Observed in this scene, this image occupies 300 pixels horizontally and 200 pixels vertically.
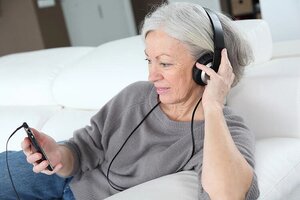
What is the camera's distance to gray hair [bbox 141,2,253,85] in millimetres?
1054

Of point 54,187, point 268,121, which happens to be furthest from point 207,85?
point 54,187

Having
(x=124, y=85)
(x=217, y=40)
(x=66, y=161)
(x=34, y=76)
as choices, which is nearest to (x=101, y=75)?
(x=124, y=85)

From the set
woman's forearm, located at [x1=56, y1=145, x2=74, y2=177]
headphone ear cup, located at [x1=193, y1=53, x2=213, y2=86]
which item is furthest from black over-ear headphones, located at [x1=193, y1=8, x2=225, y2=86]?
woman's forearm, located at [x1=56, y1=145, x2=74, y2=177]

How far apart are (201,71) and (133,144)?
1.02 feet

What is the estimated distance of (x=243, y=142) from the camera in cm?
102

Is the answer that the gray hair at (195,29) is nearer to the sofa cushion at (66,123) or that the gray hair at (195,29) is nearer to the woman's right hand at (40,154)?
the woman's right hand at (40,154)

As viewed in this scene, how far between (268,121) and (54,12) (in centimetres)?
282

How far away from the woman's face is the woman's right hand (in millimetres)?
340

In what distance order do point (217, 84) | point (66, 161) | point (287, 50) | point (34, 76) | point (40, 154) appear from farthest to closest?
point (34, 76) < point (287, 50) < point (66, 161) < point (40, 154) < point (217, 84)

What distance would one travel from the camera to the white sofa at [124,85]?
104 cm

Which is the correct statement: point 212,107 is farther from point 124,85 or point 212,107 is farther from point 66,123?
point 66,123

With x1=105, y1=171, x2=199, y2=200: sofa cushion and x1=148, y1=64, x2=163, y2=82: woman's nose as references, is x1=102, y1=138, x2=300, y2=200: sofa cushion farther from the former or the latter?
x1=148, y1=64, x2=163, y2=82: woman's nose

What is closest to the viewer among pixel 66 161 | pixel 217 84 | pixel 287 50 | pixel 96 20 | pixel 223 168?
pixel 223 168

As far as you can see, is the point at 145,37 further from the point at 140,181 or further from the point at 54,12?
the point at 54,12
